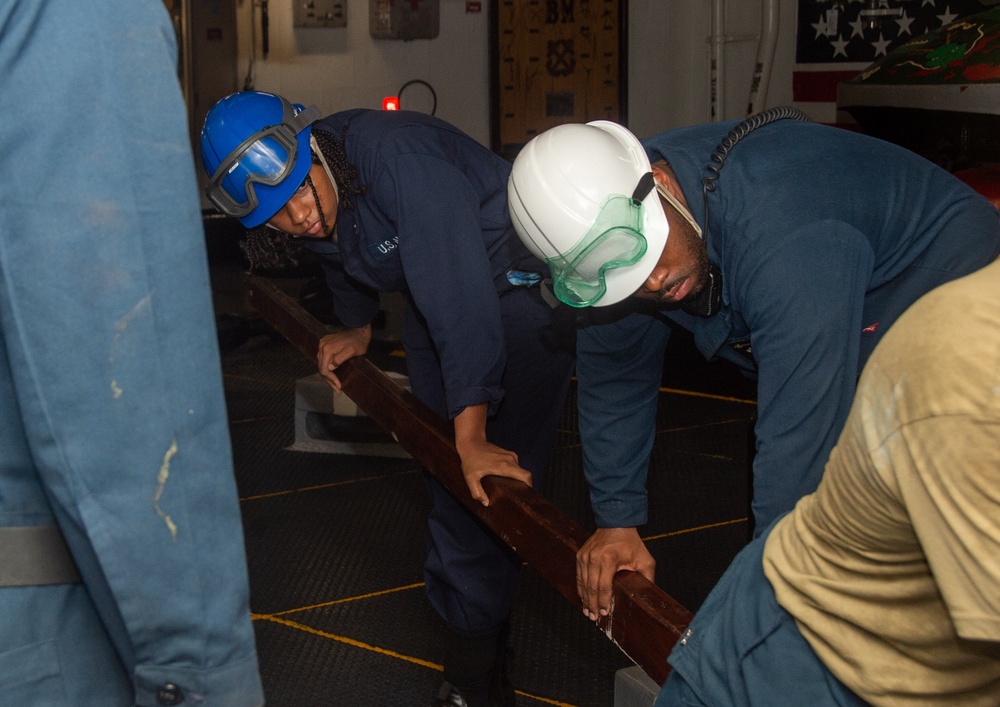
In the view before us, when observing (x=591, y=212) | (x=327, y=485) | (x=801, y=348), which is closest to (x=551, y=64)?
(x=327, y=485)

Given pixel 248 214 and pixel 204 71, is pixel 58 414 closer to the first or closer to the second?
pixel 248 214

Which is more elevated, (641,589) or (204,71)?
(204,71)

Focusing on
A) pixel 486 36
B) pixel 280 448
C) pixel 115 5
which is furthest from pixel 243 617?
pixel 486 36

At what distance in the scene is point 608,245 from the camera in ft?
6.23

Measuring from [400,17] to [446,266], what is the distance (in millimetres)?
7791

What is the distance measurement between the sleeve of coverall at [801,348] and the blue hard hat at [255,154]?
1256 mm

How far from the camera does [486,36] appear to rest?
32.8 ft

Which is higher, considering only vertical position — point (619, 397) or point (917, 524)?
point (917, 524)

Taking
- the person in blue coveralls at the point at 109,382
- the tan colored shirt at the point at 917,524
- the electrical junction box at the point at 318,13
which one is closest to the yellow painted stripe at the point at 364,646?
the tan colored shirt at the point at 917,524

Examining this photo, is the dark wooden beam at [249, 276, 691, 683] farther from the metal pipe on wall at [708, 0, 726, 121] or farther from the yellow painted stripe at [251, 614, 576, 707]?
the metal pipe on wall at [708, 0, 726, 121]

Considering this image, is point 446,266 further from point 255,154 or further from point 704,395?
point 704,395

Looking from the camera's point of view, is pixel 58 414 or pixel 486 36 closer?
pixel 58 414

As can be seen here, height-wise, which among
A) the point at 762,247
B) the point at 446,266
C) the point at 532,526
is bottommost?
the point at 532,526

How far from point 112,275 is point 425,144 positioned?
1542 mm
